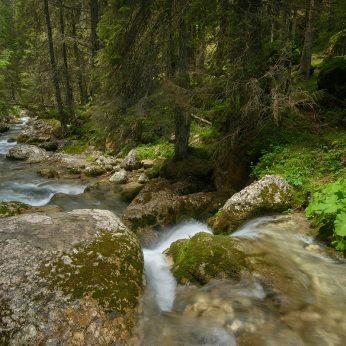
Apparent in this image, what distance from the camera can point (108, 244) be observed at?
344 centimetres

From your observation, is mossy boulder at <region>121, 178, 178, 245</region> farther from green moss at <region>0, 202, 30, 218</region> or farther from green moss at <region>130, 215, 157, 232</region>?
green moss at <region>0, 202, 30, 218</region>

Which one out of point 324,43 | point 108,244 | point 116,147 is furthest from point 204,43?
point 324,43

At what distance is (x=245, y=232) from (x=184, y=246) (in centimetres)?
135

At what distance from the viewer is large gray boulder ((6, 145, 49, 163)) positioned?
47.9ft

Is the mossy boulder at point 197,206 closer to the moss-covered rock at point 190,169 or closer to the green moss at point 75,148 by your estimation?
the moss-covered rock at point 190,169

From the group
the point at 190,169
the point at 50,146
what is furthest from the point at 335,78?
the point at 50,146

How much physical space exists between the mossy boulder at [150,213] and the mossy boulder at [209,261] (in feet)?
9.20

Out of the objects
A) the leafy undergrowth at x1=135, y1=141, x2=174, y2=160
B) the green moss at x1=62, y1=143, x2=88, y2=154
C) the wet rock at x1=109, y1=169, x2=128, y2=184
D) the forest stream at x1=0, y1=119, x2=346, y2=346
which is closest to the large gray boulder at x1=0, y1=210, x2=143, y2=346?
the forest stream at x1=0, y1=119, x2=346, y2=346

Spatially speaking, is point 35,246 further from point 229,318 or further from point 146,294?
point 229,318

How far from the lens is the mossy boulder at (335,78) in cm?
774

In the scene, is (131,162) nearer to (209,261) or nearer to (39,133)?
(209,261)

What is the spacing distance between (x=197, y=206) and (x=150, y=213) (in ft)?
4.33

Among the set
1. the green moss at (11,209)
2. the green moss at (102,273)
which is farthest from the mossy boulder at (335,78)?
the green moss at (11,209)

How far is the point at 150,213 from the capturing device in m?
7.02
